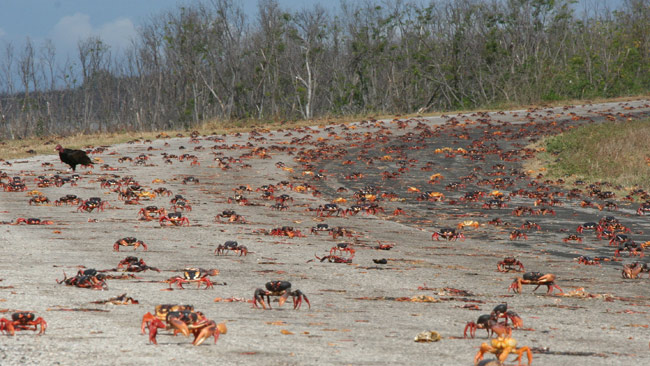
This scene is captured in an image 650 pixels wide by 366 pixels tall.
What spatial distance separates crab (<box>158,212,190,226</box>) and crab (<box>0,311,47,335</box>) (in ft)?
25.8

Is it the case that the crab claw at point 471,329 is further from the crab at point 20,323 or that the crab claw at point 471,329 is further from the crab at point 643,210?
the crab at point 643,210

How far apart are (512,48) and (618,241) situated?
2139 inches

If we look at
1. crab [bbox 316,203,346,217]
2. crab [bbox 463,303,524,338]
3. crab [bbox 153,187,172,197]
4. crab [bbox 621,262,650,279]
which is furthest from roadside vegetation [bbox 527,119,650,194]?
crab [bbox 463,303,524,338]

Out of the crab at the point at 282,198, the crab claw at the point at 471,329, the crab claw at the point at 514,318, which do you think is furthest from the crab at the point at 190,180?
the crab claw at the point at 471,329

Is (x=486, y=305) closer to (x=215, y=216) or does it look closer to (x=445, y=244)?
(x=445, y=244)

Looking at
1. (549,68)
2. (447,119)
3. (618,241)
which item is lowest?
(618,241)

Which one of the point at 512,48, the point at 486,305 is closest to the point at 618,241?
the point at 486,305

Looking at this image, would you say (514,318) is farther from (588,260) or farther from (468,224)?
(468,224)

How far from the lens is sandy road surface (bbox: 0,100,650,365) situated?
5.09 meters

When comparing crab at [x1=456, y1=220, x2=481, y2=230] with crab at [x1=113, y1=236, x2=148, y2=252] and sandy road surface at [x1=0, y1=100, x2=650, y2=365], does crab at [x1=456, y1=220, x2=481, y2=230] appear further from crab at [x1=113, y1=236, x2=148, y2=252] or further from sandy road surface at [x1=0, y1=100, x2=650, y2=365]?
crab at [x1=113, y1=236, x2=148, y2=252]

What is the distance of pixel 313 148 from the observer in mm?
33406

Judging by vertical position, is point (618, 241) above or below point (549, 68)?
below

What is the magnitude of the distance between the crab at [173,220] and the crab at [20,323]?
25.8 feet

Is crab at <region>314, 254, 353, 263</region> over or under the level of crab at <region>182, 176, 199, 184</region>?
under
